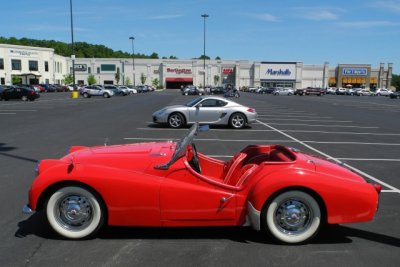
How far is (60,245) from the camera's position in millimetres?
4207

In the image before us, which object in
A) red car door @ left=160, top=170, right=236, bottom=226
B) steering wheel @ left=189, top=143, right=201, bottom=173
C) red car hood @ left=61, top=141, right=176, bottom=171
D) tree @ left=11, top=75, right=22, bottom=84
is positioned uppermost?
tree @ left=11, top=75, right=22, bottom=84

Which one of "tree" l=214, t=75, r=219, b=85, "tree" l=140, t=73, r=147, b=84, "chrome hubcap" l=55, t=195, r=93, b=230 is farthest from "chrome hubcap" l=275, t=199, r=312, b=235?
"tree" l=140, t=73, r=147, b=84

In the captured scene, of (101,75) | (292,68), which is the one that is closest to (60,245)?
(292,68)

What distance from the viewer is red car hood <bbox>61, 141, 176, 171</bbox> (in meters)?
4.34

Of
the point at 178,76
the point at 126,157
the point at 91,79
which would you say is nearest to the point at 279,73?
the point at 178,76

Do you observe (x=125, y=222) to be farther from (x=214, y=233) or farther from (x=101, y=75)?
(x=101, y=75)

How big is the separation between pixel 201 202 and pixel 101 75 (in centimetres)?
11927

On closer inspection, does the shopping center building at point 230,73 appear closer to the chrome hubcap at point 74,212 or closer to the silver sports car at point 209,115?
the silver sports car at point 209,115

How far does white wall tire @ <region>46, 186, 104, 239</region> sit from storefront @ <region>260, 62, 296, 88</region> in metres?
111

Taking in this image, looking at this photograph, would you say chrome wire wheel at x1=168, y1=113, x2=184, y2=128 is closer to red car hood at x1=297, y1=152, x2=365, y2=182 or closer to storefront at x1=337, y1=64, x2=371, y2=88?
red car hood at x1=297, y1=152, x2=365, y2=182

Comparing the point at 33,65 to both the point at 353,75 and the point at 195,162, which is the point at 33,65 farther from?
the point at 195,162

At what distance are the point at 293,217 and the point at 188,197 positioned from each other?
115 centimetres

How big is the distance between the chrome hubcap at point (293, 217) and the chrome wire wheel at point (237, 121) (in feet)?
36.8

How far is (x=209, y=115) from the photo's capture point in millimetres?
15367
